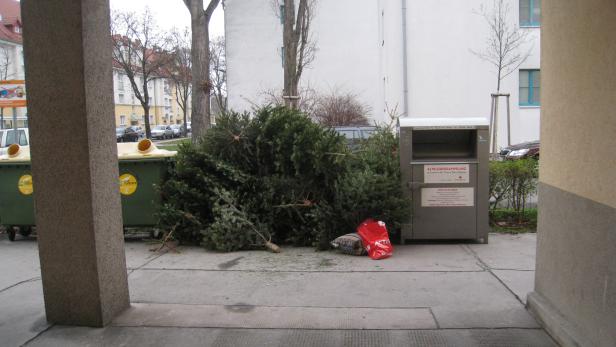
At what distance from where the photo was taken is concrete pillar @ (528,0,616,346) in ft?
10.6

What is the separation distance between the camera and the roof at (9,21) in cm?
5359

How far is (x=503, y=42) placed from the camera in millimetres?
21312

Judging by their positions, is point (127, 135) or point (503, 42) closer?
point (503, 42)

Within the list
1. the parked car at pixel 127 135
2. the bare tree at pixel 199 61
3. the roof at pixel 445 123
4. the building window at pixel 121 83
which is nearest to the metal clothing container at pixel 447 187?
the roof at pixel 445 123

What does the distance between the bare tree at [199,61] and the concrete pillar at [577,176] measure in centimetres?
1251

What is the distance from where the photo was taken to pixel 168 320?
4539 millimetres

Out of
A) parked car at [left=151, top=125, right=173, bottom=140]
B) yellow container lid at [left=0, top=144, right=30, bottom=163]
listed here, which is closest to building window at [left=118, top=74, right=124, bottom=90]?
parked car at [left=151, top=125, right=173, bottom=140]

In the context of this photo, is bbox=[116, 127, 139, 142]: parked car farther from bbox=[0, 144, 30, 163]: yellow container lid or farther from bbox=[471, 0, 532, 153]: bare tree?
bbox=[0, 144, 30, 163]: yellow container lid

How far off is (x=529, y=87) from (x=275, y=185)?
59.3 ft

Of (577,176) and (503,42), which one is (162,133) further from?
(577,176)

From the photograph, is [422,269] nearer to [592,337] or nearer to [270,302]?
[270,302]

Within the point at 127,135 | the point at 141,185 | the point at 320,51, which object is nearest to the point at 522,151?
the point at 141,185

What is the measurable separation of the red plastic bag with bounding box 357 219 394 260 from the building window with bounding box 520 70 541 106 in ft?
58.4

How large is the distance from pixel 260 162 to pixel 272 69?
88.8 feet
